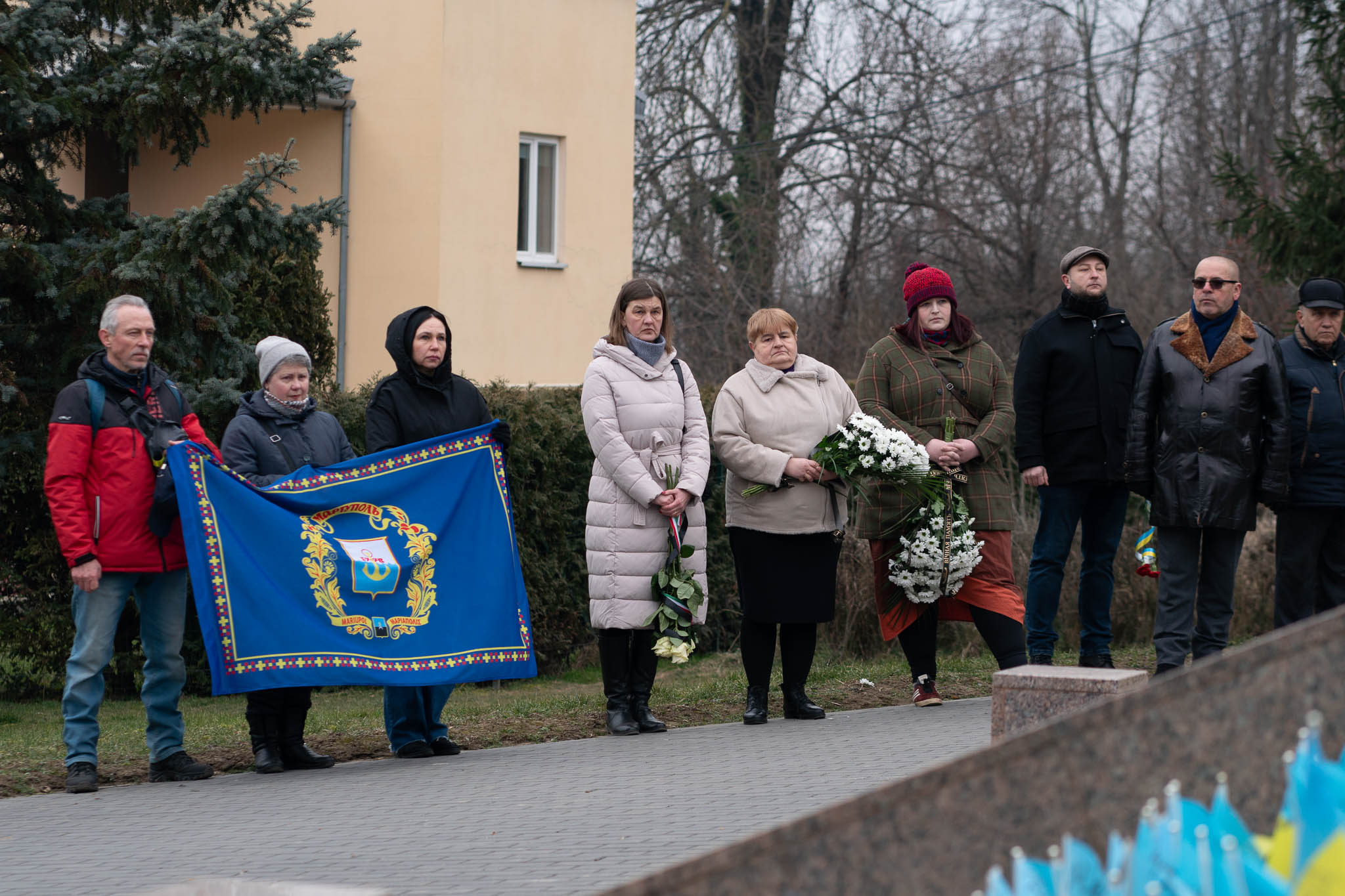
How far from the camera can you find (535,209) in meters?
20.6

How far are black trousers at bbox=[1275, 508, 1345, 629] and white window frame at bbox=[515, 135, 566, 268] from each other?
43.0 feet

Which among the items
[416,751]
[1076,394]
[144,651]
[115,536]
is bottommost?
[416,751]

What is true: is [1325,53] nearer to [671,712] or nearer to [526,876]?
[671,712]

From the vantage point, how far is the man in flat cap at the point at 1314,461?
8516 mm

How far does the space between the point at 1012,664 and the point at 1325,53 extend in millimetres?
9704

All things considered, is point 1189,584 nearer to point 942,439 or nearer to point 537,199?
point 942,439

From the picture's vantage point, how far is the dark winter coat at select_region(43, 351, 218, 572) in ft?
22.7

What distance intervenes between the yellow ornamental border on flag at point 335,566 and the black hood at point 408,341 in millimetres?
705

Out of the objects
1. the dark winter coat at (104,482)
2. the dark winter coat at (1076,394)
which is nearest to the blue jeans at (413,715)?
the dark winter coat at (104,482)

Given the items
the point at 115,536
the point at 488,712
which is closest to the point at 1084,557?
the point at 488,712

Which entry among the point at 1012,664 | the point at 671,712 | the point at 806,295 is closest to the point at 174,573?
the point at 671,712

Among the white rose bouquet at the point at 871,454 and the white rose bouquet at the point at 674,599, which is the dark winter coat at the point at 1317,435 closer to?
the white rose bouquet at the point at 871,454

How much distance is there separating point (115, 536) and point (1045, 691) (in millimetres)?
4256

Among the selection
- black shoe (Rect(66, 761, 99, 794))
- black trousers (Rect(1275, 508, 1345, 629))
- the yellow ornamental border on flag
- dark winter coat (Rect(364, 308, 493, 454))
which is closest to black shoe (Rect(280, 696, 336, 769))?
the yellow ornamental border on flag
